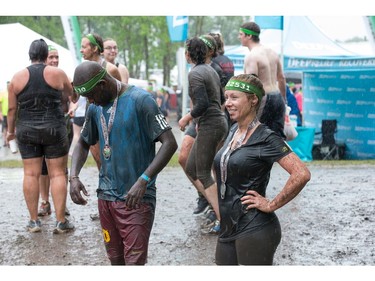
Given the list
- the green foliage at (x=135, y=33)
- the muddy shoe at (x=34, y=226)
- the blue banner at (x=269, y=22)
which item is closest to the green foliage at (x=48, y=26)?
the green foliage at (x=135, y=33)

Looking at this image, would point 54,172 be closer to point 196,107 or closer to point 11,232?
point 11,232

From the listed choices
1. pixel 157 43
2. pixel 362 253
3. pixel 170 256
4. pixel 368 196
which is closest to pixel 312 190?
pixel 368 196

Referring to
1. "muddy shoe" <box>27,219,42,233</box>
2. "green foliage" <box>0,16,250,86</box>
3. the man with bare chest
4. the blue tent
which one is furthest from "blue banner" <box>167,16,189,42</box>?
"green foliage" <box>0,16,250,86</box>

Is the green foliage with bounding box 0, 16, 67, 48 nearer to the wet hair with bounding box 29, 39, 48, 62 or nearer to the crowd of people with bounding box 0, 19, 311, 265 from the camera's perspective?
the wet hair with bounding box 29, 39, 48, 62

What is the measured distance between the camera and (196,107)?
276 inches

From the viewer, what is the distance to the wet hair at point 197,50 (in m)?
7.14

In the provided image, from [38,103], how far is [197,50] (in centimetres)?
177

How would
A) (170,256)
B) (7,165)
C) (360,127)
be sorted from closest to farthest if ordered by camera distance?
(170,256), (7,165), (360,127)

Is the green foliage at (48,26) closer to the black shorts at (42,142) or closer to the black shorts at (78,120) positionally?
the black shorts at (78,120)

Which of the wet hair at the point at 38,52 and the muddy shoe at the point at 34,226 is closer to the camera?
the wet hair at the point at 38,52

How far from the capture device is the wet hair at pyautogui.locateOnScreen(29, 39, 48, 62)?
7316 mm

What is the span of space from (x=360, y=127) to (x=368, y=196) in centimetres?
805

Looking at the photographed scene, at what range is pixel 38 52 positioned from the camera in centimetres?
732

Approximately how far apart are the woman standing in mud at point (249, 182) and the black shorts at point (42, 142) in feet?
11.4
